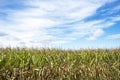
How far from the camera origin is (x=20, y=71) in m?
9.39

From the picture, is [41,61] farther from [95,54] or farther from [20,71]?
[95,54]

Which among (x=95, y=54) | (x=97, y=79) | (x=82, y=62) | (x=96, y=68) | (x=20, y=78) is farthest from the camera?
(x=95, y=54)

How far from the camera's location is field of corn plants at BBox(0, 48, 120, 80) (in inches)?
373

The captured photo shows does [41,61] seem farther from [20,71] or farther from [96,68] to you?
[96,68]

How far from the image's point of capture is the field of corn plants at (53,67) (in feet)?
31.1

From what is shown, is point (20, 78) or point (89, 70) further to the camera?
point (89, 70)

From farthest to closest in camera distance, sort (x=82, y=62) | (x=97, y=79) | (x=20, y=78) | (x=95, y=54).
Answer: (x=95, y=54) → (x=82, y=62) → (x=97, y=79) → (x=20, y=78)

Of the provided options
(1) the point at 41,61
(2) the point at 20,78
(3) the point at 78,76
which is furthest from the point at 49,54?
(2) the point at 20,78

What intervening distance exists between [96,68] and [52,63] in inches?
72.4

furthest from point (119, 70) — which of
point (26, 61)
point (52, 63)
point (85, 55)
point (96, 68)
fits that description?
point (26, 61)

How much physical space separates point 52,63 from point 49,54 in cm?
157

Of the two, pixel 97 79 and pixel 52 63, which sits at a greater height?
pixel 52 63

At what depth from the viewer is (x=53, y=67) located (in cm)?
1031

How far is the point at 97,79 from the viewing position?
1016 centimetres
